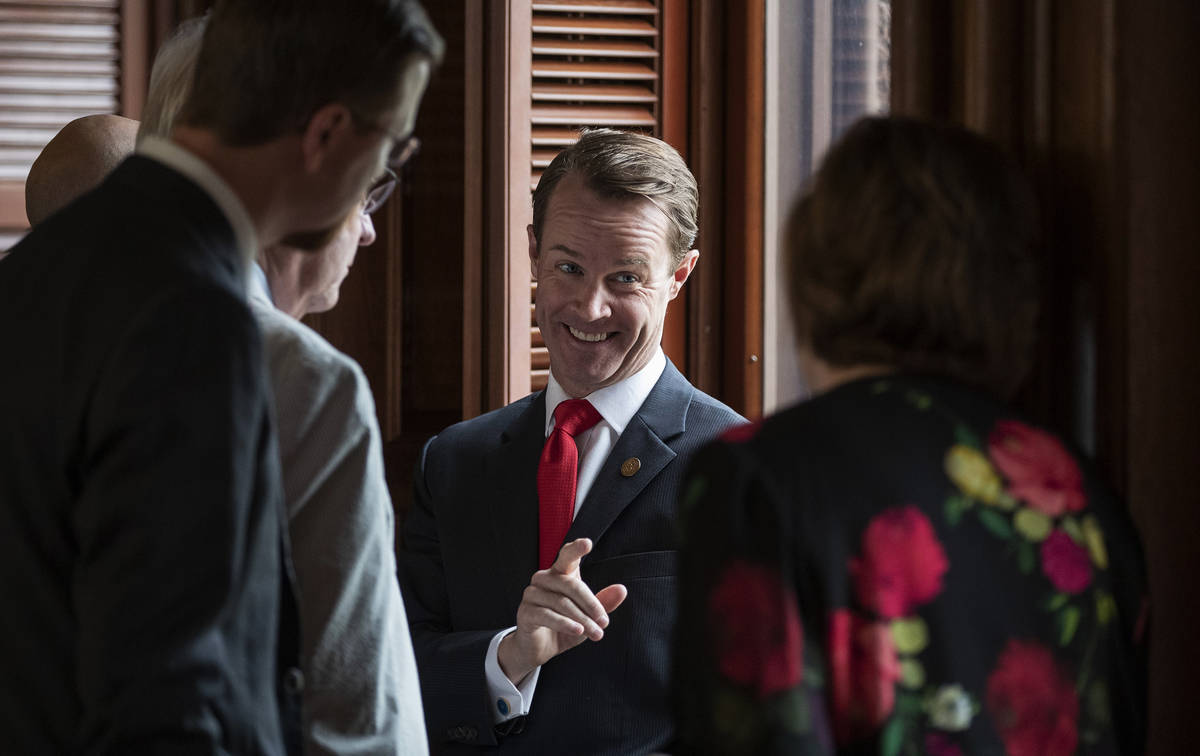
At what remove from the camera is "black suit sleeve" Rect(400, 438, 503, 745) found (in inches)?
59.5

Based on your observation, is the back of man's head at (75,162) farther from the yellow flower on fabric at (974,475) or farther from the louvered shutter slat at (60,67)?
the yellow flower on fabric at (974,475)

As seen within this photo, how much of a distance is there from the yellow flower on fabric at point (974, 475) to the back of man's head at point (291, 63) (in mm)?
507

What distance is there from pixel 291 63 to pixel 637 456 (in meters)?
0.80

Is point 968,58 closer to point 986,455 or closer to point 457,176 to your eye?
point 986,455

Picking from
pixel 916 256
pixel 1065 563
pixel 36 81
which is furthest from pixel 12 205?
pixel 1065 563

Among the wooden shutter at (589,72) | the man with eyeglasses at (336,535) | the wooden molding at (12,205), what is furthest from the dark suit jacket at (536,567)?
the wooden molding at (12,205)

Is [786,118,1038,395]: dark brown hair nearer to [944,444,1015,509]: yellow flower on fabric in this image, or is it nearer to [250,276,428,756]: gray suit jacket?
[944,444,1015,509]: yellow flower on fabric

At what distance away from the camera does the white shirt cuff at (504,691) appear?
4.86 ft

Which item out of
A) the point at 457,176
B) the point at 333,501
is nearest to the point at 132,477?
the point at 333,501

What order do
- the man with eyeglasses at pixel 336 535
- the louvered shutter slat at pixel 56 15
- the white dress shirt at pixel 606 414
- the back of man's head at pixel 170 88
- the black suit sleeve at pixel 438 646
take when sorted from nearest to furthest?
the man with eyeglasses at pixel 336 535, the back of man's head at pixel 170 88, the black suit sleeve at pixel 438 646, the white dress shirt at pixel 606 414, the louvered shutter slat at pixel 56 15

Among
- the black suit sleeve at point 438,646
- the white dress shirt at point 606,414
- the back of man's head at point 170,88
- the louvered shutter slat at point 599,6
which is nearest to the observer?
the back of man's head at point 170,88

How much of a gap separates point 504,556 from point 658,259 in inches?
18.3

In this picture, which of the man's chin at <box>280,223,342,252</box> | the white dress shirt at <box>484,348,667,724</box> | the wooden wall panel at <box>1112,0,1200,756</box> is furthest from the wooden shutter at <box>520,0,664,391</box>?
the wooden wall panel at <box>1112,0,1200,756</box>

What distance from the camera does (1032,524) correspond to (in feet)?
2.70
